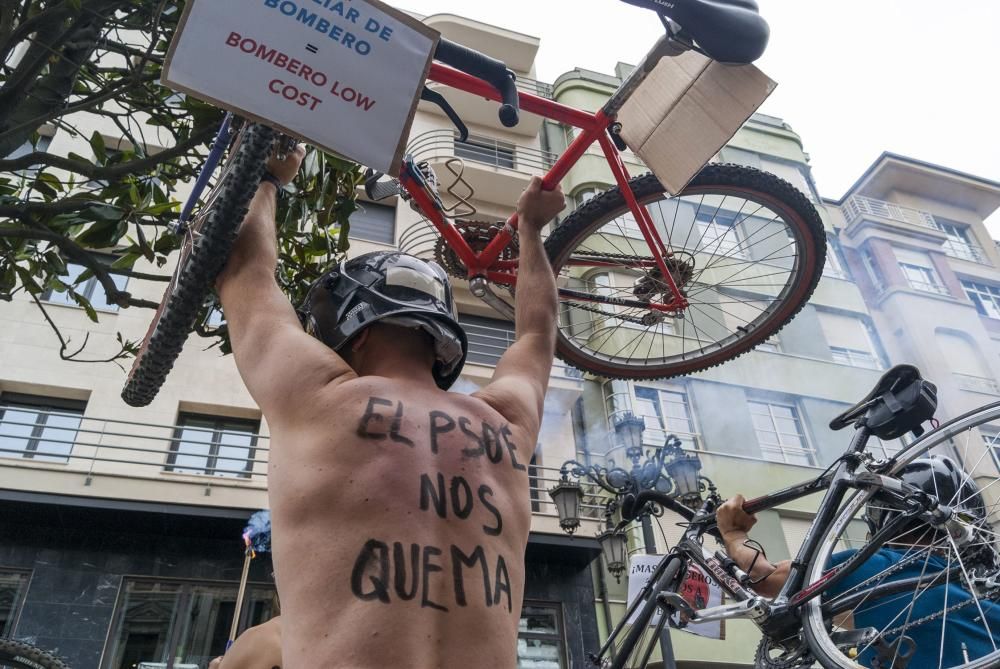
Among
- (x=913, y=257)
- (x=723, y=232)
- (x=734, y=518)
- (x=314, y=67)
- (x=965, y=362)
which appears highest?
Answer: (x=913, y=257)

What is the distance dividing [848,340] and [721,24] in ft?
56.1

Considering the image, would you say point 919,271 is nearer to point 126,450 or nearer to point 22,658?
point 126,450

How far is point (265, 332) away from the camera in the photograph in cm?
154

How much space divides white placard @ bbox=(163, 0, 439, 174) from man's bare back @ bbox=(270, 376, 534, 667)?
735 mm

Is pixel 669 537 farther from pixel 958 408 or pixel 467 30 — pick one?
pixel 467 30

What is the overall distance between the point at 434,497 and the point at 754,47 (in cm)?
223

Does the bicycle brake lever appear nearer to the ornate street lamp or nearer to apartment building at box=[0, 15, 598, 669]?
apartment building at box=[0, 15, 598, 669]

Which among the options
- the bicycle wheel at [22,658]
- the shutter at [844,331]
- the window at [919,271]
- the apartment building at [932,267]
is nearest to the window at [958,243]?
the apartment building at [932,267]

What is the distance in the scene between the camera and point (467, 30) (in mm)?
16719

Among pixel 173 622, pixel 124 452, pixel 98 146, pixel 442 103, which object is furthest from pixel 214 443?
pixel 442 103

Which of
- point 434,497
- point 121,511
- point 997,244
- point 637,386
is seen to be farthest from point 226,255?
point 997,244

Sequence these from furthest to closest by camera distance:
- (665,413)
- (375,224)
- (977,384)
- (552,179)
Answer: (977,384) → (375,224) → (665,413) → (552,179)

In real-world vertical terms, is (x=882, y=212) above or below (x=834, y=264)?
above

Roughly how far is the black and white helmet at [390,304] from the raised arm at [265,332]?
16 centimetres
